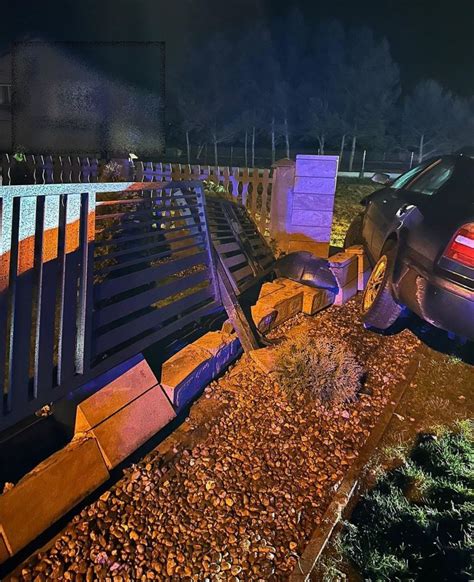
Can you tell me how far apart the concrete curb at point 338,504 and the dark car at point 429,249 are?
873 millimetres

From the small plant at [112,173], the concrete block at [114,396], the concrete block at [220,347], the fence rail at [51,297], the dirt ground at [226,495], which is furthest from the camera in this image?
the small plant at [112,173]

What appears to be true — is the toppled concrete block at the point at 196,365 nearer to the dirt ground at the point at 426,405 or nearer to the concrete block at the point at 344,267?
the dirt ground at the point at 426,405

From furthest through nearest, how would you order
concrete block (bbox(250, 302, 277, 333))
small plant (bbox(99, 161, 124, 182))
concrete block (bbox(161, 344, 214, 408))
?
small plant (bbox(99, 161, 124, 182))
concrete block (bbox(250, 302, 277, 333))
concrete block (bbox(161, 344, 214, 408))

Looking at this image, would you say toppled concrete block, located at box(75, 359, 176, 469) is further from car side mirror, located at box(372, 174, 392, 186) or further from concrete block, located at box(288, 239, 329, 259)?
car side mirror, located at box(372, 174, 392, 186)

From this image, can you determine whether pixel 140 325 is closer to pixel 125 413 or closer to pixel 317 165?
pixel 125 413

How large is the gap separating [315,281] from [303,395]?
82.3 inches

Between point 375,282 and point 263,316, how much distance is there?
144 cm

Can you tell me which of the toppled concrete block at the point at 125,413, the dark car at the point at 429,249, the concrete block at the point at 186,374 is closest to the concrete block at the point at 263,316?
the concrete block at the point at 186,374

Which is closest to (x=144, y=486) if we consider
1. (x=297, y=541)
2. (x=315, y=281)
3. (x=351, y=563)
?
(x=297, y=541)

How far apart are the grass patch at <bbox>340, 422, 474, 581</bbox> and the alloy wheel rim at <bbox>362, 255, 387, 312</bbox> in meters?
1.95

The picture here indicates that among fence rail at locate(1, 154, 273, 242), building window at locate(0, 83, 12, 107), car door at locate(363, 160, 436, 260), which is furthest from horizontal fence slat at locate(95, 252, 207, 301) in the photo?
building window at locate(0, 83, 12, 107)

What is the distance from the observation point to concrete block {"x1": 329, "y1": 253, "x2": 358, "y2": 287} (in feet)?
16.9

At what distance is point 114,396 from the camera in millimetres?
2615

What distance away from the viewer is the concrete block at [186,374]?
2943 mm
